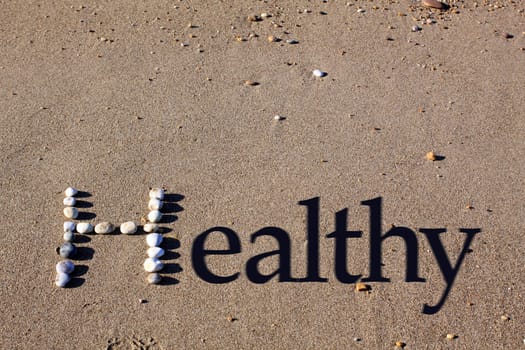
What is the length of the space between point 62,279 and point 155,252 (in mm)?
612

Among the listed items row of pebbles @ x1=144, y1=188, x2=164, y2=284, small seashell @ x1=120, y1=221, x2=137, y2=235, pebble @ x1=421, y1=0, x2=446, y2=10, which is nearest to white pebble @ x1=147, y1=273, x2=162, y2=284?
row of pebbles @ x1=144, y1=188, x2=164, y2=284

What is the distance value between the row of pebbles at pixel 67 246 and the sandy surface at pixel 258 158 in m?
0.07

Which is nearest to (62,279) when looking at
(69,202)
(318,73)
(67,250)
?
(67,250)

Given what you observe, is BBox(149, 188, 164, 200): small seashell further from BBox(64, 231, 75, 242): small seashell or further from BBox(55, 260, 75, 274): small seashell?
BBox(55, 260, 75, 274): small seashell

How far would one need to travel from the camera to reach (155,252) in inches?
174

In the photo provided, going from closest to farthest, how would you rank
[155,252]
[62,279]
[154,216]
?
[62,279] < [155,252] < [154,216]

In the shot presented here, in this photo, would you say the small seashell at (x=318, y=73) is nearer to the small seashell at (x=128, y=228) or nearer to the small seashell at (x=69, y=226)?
the small seashell at (x=128, y=228)

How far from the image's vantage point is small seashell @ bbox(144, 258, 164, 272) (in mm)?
4340

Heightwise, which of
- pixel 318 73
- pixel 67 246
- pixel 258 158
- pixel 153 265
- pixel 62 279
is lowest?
pixel 62 279

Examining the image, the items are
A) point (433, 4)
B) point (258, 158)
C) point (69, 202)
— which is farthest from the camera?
point (433, 4)

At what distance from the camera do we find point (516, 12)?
731 centimetres

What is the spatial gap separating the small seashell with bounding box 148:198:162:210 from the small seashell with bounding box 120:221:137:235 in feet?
0.69

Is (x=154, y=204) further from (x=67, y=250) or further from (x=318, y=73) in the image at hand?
(x=318, y=73)

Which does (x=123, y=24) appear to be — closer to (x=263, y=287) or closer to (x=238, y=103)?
(x=238, y=103)
